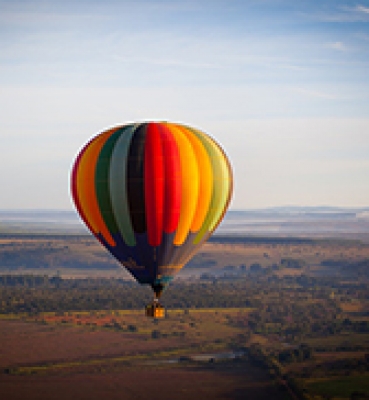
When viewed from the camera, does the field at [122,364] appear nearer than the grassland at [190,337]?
Yes

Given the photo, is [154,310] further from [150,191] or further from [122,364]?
[122,364]

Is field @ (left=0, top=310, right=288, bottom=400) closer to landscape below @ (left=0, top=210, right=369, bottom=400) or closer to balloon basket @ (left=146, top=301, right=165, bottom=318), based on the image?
landscape below @ (left=0, top=210, right=369, bottom=400)

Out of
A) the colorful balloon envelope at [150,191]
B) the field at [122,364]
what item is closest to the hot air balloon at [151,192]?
the colorful balloon envelope at [150,191]

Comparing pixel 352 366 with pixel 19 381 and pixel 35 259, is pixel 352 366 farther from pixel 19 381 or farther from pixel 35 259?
pixel 35 259

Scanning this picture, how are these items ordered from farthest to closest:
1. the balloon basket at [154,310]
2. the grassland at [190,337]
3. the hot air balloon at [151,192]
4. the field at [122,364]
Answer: the grassland at [190,337] < the field at [122,364] < the hot air balloon at [151,192] < the balloon basket at [154,310]

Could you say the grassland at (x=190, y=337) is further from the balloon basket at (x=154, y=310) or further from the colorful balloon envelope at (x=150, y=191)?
the balloon basket at (x=154, y=310)

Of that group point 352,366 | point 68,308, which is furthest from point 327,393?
point 68,308

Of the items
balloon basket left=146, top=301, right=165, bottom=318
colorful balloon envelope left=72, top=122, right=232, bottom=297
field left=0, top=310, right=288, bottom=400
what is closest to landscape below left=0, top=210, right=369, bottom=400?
field left=0, top=310, right=288, bottom=400

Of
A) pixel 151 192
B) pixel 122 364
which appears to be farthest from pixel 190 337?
pixel 151 192
